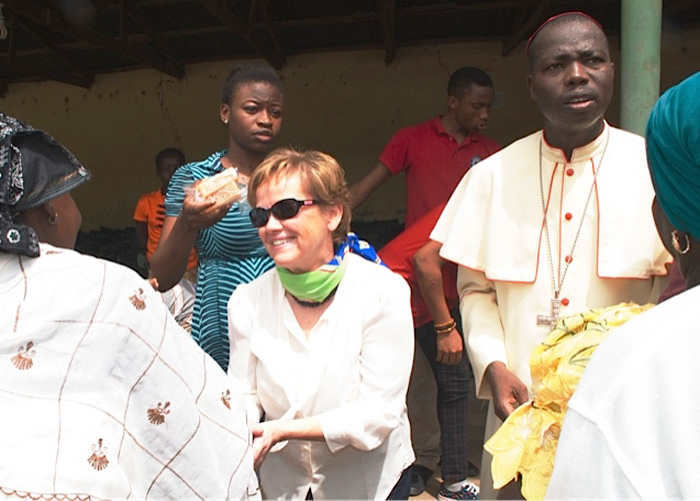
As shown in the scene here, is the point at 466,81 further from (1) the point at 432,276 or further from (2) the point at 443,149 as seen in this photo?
(1) the point at 432,276

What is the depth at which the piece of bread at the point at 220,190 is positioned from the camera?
226 cm

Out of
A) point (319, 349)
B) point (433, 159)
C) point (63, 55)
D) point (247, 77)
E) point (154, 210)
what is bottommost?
point (319, 349)

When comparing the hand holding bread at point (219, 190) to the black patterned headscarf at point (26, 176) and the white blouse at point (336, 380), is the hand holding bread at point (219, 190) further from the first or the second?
the black patterned headscarf at point (26, 176)

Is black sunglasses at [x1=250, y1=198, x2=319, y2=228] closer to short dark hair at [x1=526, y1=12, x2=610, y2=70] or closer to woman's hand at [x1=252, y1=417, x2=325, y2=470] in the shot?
woman's hand at [x1=252, y1=417, x2=325, y2=470]

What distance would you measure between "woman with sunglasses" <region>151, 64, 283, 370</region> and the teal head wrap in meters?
1.55

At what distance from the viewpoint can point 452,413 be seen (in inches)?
134

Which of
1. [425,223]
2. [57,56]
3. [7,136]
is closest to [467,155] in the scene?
[425,223]

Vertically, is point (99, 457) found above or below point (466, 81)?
below

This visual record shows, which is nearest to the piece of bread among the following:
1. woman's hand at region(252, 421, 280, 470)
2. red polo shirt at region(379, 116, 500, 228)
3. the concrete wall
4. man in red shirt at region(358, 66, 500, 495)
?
woman's hand at region(252, 421, 280, 470)

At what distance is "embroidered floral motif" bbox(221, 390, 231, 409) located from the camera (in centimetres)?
168

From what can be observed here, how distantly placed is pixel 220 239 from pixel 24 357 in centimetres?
118

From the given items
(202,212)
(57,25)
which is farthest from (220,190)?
(57,25)

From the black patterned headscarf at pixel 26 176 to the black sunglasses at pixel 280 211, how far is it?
0.70 meters

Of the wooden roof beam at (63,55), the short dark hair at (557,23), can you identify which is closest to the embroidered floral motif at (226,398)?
the short dark hair at (557,23)
